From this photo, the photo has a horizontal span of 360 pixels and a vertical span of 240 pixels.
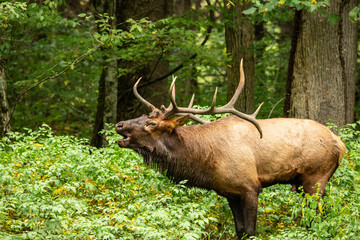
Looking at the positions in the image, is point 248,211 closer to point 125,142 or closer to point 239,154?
point 239,154

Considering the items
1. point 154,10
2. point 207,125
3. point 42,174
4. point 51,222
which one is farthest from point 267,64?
point 51,222

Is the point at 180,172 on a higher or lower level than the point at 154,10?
lower

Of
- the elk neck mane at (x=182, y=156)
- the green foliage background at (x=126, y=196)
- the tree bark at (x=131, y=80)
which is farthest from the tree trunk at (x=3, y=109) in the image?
the elk neck mane at (x=182, y=156)

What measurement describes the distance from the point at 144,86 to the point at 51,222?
673 cm

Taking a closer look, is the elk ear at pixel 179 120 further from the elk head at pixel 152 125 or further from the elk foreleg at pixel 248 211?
the elk foreleg at pixel 248 211

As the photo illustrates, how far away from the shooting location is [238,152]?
593 cm

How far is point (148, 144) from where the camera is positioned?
19.9ft

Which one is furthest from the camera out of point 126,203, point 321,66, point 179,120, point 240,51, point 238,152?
point 240,51

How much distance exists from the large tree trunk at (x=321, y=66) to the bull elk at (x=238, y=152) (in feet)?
6.87

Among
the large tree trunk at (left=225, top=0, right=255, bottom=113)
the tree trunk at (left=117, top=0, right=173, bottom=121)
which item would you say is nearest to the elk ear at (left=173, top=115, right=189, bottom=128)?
the large tree trunk at (left=225, top=0, right=255, bottom=113)

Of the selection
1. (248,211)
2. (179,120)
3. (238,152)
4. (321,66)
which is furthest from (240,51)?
(248,211)

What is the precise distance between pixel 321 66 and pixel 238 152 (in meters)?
3.32

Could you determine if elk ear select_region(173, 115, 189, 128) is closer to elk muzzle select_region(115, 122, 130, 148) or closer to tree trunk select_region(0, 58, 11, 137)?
elk muzzle select_region(115, 122, 130, 148)

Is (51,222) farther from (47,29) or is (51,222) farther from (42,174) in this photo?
(47,29)
